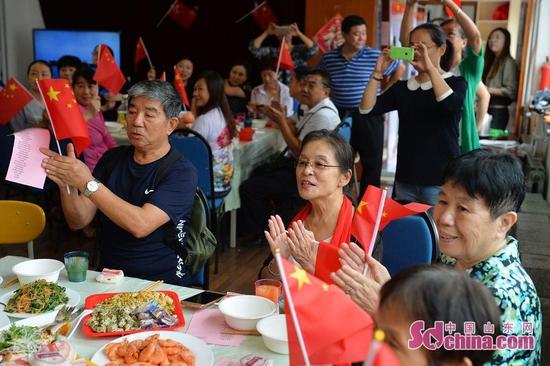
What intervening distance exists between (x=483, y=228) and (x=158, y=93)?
1324 millimetres

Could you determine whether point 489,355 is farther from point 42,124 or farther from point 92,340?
point 42,124

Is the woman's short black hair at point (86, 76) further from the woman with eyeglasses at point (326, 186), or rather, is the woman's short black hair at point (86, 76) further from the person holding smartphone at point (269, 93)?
the woman with eyeglasses at point (326, 186)

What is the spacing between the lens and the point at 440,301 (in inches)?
37.7

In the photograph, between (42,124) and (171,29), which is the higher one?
(171,29)

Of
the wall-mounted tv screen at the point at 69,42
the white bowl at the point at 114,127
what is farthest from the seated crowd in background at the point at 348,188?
the wall-mounted tv screen at the point at 69,42

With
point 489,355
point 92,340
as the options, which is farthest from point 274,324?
point 489,355

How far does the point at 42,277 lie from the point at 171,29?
671cm

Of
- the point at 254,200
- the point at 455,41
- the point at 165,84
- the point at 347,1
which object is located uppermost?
the point at 347,1

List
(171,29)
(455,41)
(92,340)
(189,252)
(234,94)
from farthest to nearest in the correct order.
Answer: (171,29), (234,94), (455,41), (189,252), (92,340)

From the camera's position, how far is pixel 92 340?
5.12 feet

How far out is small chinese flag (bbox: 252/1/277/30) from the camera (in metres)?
7.37

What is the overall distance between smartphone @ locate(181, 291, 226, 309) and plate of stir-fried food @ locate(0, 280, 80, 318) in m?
0.32

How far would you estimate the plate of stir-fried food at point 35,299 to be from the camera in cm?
168

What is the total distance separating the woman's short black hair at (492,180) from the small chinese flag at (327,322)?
1.89 ft
